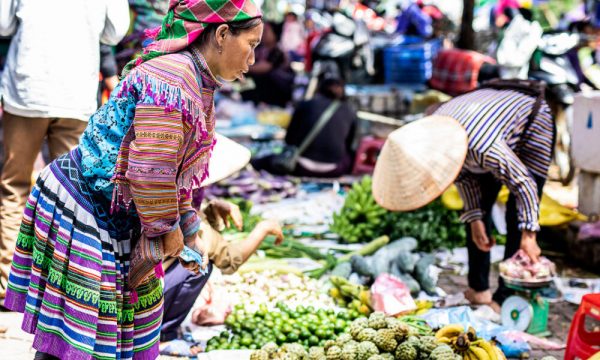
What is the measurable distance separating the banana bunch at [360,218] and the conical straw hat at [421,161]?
138 centimetres

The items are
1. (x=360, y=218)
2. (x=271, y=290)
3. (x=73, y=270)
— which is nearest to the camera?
(x=73, y=270)

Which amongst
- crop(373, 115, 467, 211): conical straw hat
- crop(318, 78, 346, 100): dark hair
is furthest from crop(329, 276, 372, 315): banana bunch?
crop(318, 78, 346, 100): dark hair

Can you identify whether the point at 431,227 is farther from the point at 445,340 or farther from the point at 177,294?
the point at 177,294

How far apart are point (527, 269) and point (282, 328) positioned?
1.30m

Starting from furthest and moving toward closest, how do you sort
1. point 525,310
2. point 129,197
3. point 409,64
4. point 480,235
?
1. point 409,64
2. point 480,235
3. point 525,310
4. point 129,197

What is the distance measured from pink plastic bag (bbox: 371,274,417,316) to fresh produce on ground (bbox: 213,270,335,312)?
0.38 metres

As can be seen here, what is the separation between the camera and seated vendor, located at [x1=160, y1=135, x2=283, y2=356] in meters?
3.59

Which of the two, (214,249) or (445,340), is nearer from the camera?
(445,340)

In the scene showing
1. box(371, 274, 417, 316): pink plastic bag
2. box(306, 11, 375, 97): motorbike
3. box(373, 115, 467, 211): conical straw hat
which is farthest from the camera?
box(306, 11, 375, 97): motorbike

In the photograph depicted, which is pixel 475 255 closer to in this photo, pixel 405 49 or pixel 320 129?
pixel 320 129

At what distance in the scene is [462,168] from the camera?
4.37m

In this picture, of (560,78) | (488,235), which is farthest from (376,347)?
(560,78)

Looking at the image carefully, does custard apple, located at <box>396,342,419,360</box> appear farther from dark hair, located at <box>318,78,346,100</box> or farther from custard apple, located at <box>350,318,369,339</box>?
dark hair, located at <box>318,78,346,100</box>

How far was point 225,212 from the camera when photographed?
3551mm
